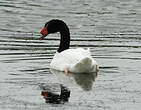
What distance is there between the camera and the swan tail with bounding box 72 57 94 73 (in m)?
17.2

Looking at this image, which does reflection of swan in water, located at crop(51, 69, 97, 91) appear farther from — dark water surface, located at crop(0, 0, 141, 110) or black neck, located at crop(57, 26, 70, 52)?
black neck, located at crop(57, 26, 70, 52)

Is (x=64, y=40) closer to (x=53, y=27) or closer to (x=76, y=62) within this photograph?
(x=53, y=27)

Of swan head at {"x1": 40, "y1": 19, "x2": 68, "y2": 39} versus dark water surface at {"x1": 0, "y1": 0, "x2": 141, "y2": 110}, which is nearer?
dark water surface at {"x1": 0, "y1": 0, "x2": 141, "y2": 110}

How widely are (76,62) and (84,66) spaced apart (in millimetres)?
196

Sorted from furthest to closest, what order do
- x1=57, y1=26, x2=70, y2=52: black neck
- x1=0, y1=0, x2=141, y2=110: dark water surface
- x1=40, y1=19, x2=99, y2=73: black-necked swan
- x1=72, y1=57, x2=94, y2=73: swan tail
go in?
1. x1=57, y1=26, x2=70, y2=52: black neck
2. x1=40, y1=19, x2=99, y2=73: black-necked swan
3. x1=72, y1=57, x2=94, y2=73: swan tail
4. x1=0, y1=0, x2=141, y2=110: dark water surface

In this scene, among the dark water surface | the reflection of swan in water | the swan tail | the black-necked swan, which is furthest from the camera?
the black-necked swan

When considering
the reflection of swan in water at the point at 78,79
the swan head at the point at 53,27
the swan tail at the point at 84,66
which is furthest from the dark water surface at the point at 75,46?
the swan head at the point at 53,27

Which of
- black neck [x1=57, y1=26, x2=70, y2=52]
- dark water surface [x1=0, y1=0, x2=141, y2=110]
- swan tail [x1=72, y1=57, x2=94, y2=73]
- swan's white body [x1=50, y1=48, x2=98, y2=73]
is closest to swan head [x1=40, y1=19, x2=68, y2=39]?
black neck [x1=57, y1=26, x2=70, y2=52]

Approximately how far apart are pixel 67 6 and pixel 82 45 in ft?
28.4

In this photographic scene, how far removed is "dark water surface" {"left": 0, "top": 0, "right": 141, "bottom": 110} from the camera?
14672 mm

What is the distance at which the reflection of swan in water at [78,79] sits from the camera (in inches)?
643

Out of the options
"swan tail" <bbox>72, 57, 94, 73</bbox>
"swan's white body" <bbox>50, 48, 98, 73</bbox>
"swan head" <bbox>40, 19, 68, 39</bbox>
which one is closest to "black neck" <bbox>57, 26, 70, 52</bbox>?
"swan head" <bbox>40, 19, 68, 39</bbox>

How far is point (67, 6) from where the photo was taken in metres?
30.1

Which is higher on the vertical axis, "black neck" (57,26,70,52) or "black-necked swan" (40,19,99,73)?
"black-necked swan" (40,19,99,73)
